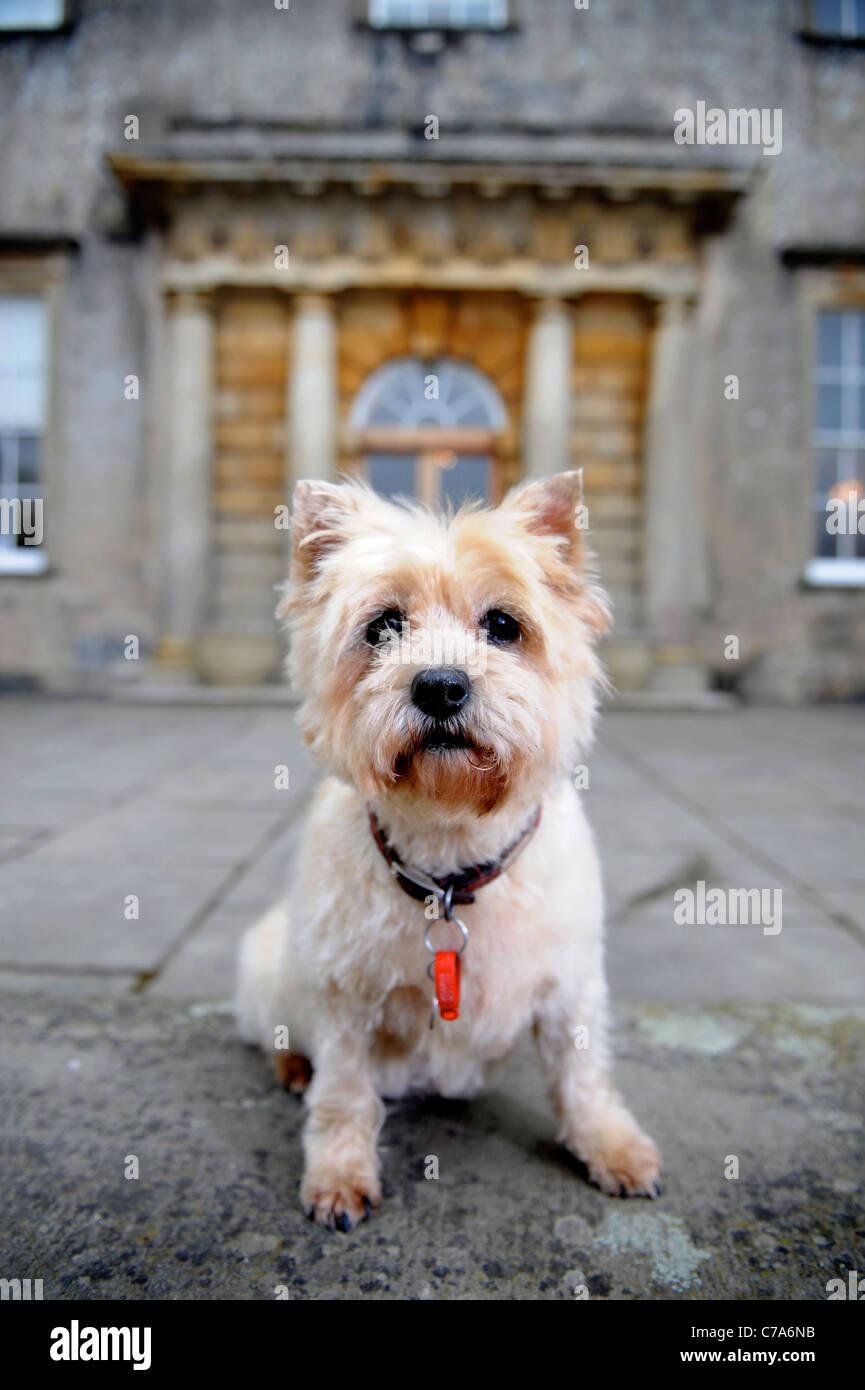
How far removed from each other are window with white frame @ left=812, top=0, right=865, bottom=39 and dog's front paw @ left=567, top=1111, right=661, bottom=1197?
1278 centimetres

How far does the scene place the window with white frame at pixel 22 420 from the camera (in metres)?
10.2

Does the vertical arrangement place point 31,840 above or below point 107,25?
below

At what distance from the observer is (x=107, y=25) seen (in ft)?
32.8

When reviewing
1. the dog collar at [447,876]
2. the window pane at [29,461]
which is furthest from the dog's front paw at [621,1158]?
the window pane at [29,461]

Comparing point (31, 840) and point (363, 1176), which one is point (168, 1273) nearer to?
point (363, 1176)

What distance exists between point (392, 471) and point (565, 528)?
342 inches

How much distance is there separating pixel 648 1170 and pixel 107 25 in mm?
12840

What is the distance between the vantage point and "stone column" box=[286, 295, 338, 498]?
9305mm

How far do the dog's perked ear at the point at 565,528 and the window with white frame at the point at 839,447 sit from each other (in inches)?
373

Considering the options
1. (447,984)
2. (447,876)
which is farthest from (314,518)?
(447,984)

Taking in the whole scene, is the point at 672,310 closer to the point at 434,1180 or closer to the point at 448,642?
the point at 448,642

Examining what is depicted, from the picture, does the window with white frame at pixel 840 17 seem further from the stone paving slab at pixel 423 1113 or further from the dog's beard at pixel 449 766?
the dog's beard at pixel 449 766

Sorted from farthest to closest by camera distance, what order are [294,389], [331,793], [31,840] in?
[294,389] < [31,840] < [331,793]

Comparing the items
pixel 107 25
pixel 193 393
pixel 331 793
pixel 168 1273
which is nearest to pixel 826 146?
pixel 193 393
